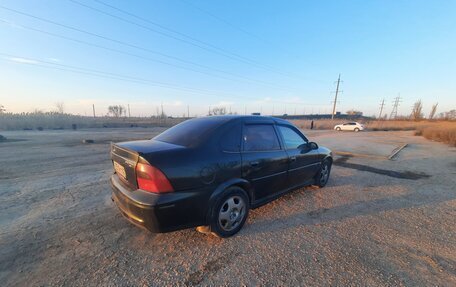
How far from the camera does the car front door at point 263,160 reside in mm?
2872

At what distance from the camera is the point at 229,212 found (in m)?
2.68

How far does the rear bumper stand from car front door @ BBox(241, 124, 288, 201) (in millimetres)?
843

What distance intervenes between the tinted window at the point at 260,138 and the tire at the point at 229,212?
682mm

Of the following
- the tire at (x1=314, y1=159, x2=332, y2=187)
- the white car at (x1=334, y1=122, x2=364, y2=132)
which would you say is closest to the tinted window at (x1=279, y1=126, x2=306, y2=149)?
the tire at (x1=314, y1=159, x2=332, y2=187)

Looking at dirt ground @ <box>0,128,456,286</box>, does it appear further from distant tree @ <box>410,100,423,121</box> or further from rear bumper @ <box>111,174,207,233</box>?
distant tree @ <box>410,100,423,121</box>

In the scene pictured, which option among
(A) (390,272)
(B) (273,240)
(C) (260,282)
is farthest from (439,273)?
(C) (260,282)

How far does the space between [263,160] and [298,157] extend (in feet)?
3.39

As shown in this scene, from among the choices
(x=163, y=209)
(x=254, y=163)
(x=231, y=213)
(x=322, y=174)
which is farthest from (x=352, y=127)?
(x=163, y=209)

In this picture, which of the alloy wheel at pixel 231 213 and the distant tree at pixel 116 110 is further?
the distant tree at pixel 116 110

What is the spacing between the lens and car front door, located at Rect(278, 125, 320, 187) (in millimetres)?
3572

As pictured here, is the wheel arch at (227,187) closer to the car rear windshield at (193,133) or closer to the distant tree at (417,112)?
the car rear windshield at (193,133)

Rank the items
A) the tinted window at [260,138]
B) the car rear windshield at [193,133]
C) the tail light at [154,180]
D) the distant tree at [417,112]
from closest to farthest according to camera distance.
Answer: the tail light at [154,180] < the car rear windshield at [193,133] < the tinted window at [260,138] < the distant tree at [417,112]

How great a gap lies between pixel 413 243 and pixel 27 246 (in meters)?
4.97

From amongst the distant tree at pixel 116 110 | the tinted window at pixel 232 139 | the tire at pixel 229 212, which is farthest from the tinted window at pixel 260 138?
the distant tree at pixel 116 110
